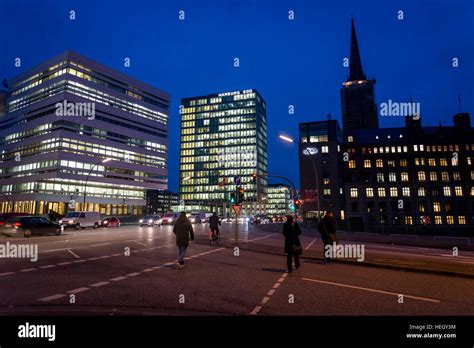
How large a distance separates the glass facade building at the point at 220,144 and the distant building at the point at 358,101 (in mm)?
48866

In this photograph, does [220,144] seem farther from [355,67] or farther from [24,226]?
[24,226]

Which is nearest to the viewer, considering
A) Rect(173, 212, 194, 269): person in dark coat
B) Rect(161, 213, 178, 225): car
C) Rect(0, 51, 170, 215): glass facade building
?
Rect(173, 212, 194, 269): person in dark coat

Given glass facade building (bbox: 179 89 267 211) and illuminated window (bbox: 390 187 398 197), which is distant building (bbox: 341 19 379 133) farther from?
illuminated window (bbox: 390 187 398 197)

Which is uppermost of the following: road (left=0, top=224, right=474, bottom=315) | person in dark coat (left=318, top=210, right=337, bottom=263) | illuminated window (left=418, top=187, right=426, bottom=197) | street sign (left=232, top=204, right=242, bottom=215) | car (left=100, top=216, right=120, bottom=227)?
illuminated window (left=418, top=187, right=426, bottom=197)

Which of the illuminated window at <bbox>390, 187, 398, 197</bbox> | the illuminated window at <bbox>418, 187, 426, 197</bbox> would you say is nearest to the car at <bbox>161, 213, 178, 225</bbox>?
the illuminated window at <bbox>390, 187, 398, 197</bbox>

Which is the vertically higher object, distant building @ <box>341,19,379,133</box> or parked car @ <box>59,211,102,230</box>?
distant building @ <box>341,19,379,133</box>

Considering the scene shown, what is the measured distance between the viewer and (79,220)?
39.0 meters

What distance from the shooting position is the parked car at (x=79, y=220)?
38.2 meters

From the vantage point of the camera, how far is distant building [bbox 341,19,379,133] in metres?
169

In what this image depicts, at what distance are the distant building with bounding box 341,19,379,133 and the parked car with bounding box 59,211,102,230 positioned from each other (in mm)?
150790

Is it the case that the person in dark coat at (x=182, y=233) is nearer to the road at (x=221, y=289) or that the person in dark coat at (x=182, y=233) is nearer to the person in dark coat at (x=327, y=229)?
the road at (x=221, y=289)

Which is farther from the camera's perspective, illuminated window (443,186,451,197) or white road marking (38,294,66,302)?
illuminated window (443,186,451,197)

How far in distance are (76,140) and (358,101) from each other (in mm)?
142205

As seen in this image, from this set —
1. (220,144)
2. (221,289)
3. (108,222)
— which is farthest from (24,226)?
(220,144)
